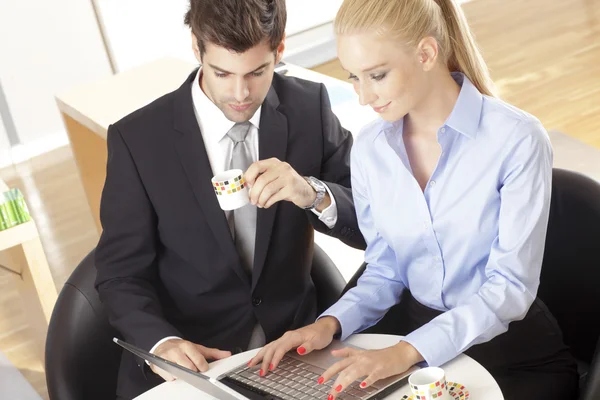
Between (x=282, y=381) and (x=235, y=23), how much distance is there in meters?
0.76

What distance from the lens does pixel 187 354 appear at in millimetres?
1877

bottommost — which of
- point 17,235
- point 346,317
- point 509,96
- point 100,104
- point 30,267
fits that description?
point 509,96

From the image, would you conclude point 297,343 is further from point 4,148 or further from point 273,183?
point 4,148

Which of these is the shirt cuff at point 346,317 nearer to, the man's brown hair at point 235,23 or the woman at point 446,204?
the woman at point 446,204

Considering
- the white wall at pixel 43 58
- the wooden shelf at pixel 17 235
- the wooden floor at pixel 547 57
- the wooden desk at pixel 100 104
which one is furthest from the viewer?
the white wall at pixel 43 58

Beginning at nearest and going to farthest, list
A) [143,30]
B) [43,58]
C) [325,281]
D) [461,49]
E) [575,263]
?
1. [461,49]
2. [575,263]
3. [325,281]
4. [43,58]
5. [143,30]

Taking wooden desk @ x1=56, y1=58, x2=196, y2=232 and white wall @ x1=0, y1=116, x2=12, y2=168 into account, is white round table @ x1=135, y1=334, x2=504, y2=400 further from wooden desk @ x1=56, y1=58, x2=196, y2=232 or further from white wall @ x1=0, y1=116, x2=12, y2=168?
white wall @ x1=0, y1=116, x2=12, y2=168

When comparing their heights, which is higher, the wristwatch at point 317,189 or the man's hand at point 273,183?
the man's hand at point 273,183

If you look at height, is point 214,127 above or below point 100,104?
above

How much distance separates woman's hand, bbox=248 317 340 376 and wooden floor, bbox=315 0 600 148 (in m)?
2.87

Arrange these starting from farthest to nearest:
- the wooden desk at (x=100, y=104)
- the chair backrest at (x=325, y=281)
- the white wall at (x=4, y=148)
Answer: the white wall at (x=4, y=148)
the wooden desk at (x=100, y=104)
the chair backrest at (x=325, y=281)

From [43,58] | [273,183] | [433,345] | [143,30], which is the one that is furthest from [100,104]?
[143,30]

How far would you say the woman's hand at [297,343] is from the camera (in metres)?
1.76

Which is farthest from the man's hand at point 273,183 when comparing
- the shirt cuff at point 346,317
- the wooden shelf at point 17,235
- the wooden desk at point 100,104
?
the wooden desk at point 100,104
